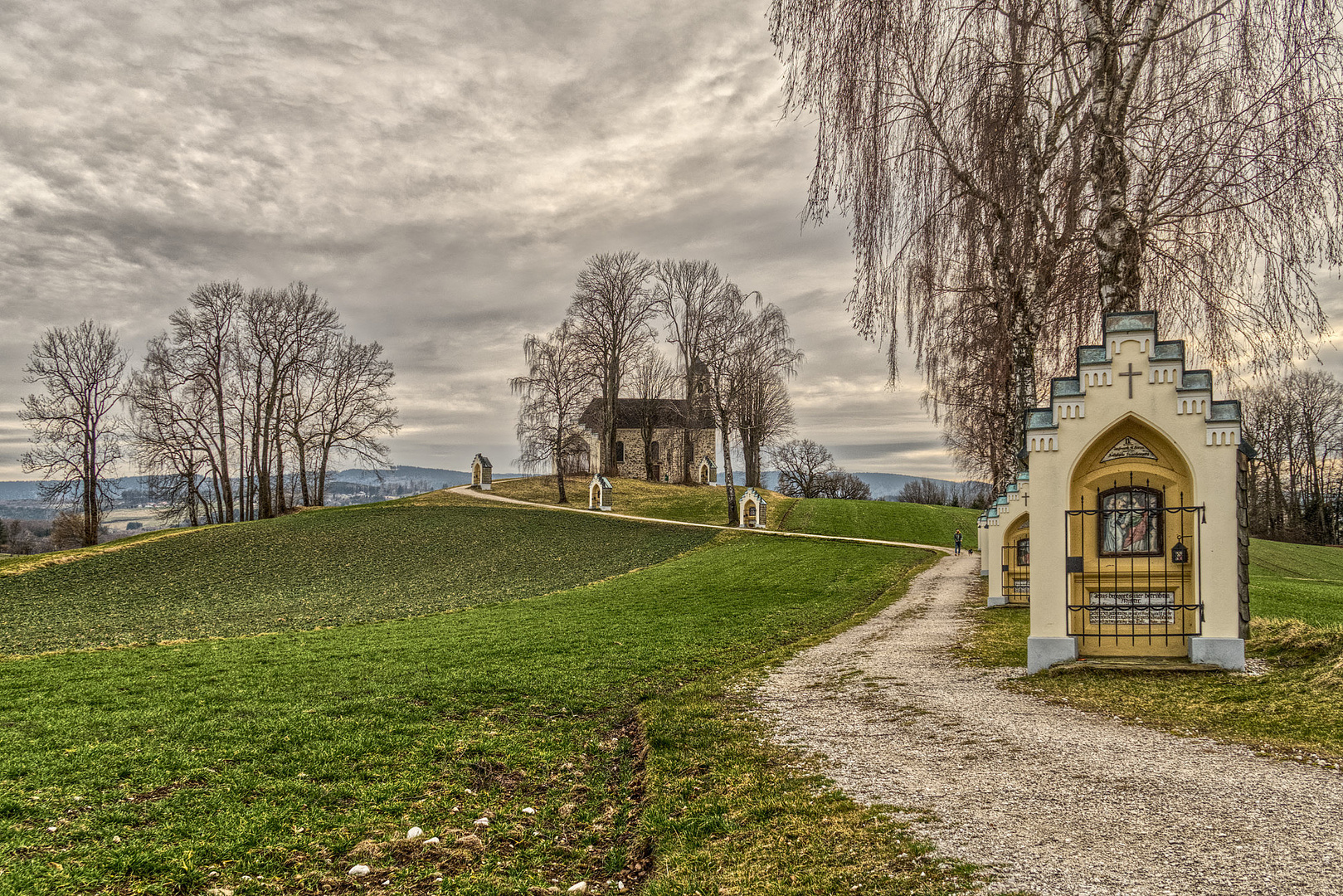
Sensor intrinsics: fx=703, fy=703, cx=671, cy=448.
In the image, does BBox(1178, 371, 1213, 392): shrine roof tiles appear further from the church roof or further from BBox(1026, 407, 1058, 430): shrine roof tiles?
the church roof

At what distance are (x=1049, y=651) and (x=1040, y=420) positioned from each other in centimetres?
281

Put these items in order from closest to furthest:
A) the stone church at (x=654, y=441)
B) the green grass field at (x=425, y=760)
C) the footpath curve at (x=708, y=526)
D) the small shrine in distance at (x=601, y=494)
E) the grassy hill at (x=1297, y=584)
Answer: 1. the green grass field at (x=425, y=760)
2. the grassy hill at (x=1297, y=584)
3. the footpath curve at (x=708, y=526)
4. the small shrine in distance at (x=601, y=494)
5. the stone church at (x=654, y=441)

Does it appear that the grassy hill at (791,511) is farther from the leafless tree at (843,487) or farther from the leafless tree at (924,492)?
the leafless tree at (924,492)

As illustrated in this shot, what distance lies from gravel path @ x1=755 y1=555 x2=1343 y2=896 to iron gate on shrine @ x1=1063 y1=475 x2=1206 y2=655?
203cm

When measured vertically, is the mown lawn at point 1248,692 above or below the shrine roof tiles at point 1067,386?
below

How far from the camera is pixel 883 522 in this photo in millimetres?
44719

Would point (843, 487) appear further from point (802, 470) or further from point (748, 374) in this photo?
point (748, 374)

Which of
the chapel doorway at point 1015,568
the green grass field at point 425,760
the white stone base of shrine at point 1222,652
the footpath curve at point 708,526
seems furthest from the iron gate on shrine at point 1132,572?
the footpath curve at point 708,526

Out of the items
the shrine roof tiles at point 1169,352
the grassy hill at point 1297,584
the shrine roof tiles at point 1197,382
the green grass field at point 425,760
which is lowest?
the grassy hill at point 1297,584

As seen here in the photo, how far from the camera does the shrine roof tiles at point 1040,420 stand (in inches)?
337

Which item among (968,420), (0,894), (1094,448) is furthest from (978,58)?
(968,420)

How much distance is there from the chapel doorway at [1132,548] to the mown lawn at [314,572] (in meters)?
15.3

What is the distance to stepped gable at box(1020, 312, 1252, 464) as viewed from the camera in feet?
26.4

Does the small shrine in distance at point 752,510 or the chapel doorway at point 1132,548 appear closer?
the chapel doorway at point 1132,548
